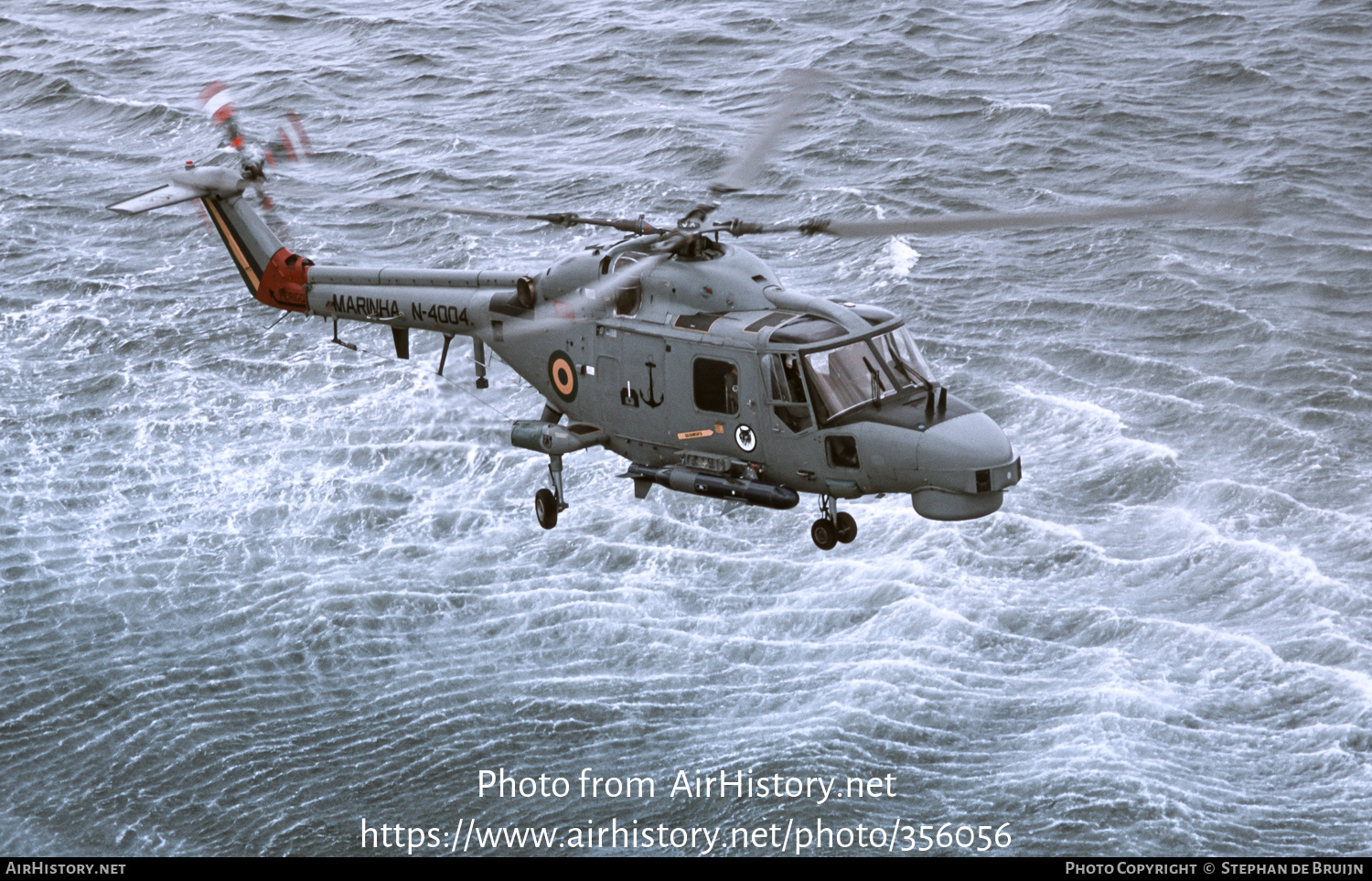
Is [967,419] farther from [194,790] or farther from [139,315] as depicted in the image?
[139,315]

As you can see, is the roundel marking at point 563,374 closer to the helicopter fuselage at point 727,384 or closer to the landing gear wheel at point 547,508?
the helicopter fuselage at point 727,384

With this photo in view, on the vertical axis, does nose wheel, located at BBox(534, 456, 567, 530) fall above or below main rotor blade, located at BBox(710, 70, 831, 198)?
below

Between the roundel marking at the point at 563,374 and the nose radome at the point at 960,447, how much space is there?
660 centimetres

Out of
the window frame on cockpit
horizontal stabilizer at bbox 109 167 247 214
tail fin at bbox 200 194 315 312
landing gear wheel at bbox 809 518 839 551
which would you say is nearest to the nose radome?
the window frame on cockpit

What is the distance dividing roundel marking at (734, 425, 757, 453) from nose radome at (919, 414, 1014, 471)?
279 cm

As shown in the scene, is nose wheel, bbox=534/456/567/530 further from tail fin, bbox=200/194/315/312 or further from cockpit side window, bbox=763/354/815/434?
tail fin, bbox=200/194/315/312

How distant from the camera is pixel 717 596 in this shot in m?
36.3

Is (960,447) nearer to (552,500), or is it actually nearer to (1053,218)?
(1053,218)

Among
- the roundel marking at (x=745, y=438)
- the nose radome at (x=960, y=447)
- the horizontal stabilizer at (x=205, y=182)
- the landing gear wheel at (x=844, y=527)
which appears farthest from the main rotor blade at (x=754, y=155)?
the horizontal stabilizer at (x=205, y=182)

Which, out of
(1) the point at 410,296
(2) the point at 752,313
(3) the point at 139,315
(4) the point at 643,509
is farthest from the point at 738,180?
(3) the point at 139,315

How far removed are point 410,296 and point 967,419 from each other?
10.9 m

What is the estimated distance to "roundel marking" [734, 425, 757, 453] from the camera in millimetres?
24250

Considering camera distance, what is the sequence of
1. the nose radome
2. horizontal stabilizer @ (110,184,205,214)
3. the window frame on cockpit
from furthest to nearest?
1. horizontal stabilizer @ (110,184,205,214)
2. the window frame on cockpit
3. the nose radome
